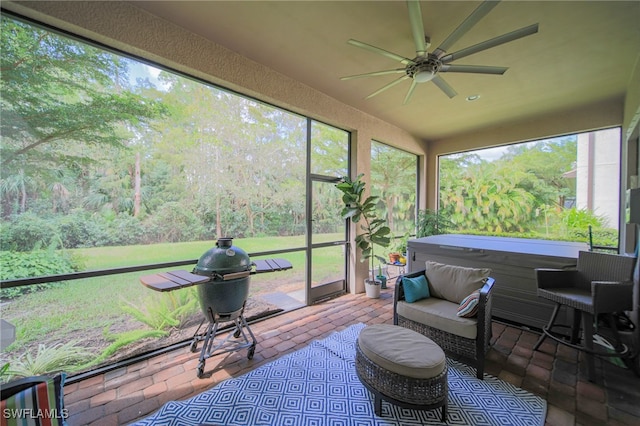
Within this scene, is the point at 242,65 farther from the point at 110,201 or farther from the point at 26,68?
the point at 110,201

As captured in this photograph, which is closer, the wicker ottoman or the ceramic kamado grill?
the wicker ottoman

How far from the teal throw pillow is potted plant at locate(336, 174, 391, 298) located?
4.40ft

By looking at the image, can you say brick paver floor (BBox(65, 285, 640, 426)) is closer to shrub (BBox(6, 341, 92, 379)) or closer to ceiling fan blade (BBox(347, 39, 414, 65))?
shrub (BBox(6, 341, 92, 379))

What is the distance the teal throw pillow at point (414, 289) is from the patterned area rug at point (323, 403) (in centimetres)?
68

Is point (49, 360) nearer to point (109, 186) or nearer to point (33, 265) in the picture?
point (33, 265)

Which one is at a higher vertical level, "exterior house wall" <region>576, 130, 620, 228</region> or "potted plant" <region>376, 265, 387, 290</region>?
"exterior house wall" <region>576, 130, 620, 228</region>

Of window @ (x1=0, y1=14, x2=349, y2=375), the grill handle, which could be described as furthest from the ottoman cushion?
window @ (x1=0, y1=14, x2=349, y2=375)

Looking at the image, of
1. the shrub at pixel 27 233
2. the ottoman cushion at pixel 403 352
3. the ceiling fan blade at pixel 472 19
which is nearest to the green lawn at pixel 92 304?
the shrub at pixel 27 233

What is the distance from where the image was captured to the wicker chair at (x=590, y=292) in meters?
2.17

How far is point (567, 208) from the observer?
4.31 metres

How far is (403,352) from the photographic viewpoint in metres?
1.74

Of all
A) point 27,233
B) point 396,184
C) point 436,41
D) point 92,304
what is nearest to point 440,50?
point 436,41

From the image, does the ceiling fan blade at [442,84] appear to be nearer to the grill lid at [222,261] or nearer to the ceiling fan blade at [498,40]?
the ceiling fan blade at [498,40]

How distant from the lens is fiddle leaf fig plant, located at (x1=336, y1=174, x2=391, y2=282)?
3.90m
